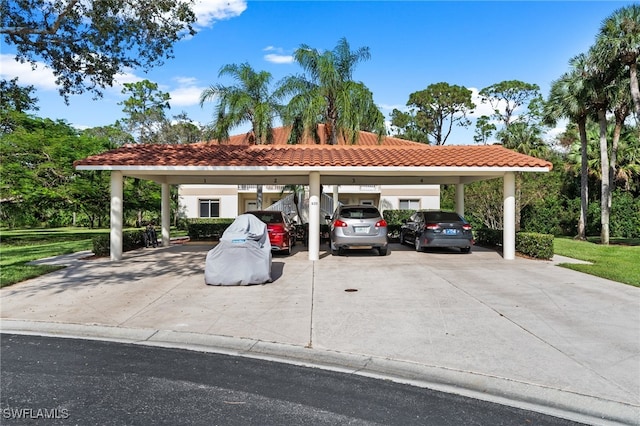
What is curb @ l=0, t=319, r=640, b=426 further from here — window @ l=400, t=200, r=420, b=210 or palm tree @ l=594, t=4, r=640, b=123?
window @ l=400, t=200, r=420, b=210

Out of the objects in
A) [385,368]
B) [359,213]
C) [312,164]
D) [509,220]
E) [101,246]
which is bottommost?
[385,368]

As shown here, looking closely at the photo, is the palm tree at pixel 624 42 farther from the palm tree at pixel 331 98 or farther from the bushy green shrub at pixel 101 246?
the bushy green shrub at pixel 101 246

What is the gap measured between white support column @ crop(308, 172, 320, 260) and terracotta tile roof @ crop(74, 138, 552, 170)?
2.35 feet

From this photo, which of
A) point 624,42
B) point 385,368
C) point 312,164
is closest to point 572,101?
point 624,42

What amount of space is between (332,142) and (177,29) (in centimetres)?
953

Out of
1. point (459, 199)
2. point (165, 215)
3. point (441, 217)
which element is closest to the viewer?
point (441, 217)

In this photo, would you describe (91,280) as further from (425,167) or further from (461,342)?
(425,167)

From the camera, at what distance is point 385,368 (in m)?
5.05

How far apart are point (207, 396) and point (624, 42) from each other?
22.8 meters

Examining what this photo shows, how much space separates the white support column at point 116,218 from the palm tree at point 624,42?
68.5ft

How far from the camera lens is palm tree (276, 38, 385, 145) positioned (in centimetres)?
2034

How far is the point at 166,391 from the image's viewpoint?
430cm

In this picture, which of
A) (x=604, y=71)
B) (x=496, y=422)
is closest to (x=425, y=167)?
(x=496, y=422)

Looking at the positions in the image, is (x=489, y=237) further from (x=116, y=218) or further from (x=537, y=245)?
(x=116, y=218)
